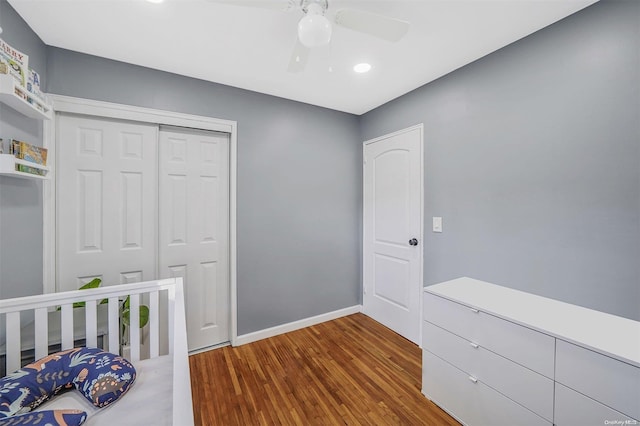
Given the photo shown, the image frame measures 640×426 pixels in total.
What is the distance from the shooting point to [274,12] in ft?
4.82

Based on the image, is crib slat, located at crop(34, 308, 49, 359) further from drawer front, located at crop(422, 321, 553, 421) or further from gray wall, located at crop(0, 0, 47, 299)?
drawer front, located at crop(422, 321, 553, 421)

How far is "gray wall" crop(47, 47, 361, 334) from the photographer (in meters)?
2.12

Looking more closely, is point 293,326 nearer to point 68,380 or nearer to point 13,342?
point 68,380

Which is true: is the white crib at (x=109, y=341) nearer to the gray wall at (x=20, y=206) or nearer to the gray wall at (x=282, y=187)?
the gray wall at (x=20, y=206)

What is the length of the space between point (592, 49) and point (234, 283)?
295 cm

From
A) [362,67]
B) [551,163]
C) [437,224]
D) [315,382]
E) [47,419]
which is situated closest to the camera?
[47,419]

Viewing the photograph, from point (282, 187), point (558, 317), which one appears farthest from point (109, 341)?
point (558, 317)

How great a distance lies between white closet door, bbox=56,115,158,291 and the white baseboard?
1014mm

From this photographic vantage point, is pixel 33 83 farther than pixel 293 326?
No

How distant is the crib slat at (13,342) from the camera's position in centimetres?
122

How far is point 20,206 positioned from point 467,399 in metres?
2.84

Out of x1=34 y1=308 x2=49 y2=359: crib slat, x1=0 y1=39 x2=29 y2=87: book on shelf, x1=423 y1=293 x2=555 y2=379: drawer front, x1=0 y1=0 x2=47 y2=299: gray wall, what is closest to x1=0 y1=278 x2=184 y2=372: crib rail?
x1=34 y1=308 x2=49 y2=359: crib slat

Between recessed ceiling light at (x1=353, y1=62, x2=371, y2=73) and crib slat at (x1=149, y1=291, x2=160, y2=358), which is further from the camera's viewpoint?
recessed ceiling light at (x1=353, y1=62, x2=371, y2=73)

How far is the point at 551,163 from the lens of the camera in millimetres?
1604
